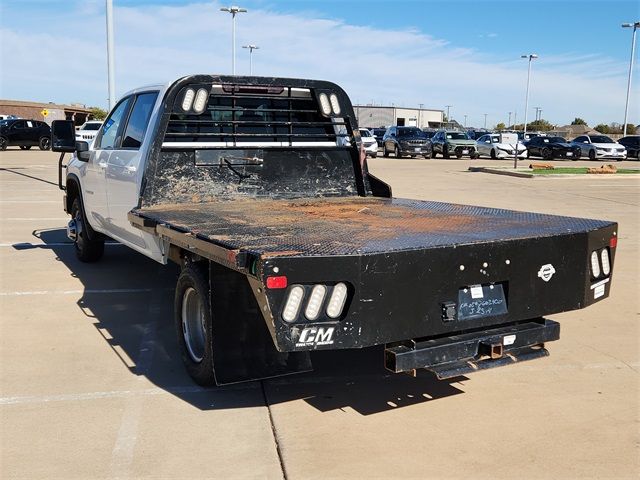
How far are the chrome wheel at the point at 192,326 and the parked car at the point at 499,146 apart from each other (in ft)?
119

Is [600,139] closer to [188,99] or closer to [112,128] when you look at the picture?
[112,128]

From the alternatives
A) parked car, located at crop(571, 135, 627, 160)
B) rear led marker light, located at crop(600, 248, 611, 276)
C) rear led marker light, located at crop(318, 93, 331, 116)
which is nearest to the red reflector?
rear led marker light, located at crop(600, 248, 611, 276)

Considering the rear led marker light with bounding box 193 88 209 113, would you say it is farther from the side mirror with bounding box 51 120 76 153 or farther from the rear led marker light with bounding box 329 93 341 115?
the side mirror with bounding box 51 120 76 153

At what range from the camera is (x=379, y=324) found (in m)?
3.50

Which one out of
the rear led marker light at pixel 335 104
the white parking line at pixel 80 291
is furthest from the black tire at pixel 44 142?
the rear led marker light at pixel 335 104

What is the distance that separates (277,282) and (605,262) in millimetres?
2337

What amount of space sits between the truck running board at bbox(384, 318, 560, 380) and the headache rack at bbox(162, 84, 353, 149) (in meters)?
2.90

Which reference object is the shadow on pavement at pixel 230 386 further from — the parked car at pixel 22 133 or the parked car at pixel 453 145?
the parked car at pixel 453 145

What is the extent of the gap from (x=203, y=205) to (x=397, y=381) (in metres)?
2.17

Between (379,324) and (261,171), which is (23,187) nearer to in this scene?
(261,171)

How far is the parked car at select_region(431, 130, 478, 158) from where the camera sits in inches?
1551

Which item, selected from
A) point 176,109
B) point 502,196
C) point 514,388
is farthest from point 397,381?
point 502,196

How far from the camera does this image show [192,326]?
15.4ft


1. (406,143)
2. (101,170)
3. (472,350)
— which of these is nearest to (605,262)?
(472,350)
